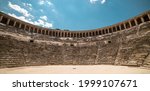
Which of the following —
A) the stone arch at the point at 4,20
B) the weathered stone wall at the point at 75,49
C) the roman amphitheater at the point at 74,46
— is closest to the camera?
the roman amphitheater at the point at 74,46

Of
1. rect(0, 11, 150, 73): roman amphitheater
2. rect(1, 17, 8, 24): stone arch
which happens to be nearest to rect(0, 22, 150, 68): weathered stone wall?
rect(0, 11, 150, 73): roman amphitheater

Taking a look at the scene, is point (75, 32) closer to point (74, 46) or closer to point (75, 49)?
point (74, 46)

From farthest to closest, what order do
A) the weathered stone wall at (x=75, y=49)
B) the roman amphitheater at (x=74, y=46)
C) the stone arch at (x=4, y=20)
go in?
1. the stone arch at (x=4, y=20)
2. the weathered stone wall at (x=75, y=49)
3. the roman amphitheater at (x=74, y=46)

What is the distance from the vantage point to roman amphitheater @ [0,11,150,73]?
54.3 ft

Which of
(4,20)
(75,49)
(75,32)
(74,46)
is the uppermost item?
(4,20)

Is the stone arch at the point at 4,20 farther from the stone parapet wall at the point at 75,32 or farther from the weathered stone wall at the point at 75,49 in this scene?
the weathered stone wall at the point at 75,49

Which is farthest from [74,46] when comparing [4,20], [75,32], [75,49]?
[4,20]

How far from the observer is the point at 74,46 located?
28422 millimetres

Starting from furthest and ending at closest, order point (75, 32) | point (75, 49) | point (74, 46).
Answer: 1. point (75, 32)
2. point (74, 46)
3. point (75, 49)

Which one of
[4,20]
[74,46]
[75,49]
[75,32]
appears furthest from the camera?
[75,32]

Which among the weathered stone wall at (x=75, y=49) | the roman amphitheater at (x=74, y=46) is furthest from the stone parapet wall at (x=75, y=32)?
the weathered stone wall at (x=75, y=49)

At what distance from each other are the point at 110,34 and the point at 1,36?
21.9m

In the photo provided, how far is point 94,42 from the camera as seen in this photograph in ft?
90.9

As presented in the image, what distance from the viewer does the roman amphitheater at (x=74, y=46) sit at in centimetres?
1655
